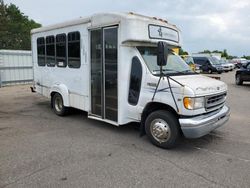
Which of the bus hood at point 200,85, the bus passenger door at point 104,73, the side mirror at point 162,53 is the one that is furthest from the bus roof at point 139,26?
the bus hood at point 200,85

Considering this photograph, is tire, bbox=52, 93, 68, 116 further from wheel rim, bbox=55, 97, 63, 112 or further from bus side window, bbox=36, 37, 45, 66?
bus side window, bbox=36, 37, 45, 66

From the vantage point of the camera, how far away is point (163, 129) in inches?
187

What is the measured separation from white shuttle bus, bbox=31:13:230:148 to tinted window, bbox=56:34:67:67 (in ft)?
0.10

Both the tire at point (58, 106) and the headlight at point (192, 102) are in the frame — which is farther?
the tire at point (58, 106)

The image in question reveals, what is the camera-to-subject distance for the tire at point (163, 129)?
4.60 m

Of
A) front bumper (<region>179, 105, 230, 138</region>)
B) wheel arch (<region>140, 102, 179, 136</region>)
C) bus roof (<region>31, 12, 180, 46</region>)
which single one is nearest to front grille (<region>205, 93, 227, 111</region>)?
front bumper (<region>179, 105, 230, 138</region>)

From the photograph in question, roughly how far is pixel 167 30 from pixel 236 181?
371 centimetres

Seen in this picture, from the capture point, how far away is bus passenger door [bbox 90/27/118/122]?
5.46 metres

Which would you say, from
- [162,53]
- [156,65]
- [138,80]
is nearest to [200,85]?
[162,53]

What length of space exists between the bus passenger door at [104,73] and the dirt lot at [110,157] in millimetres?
611

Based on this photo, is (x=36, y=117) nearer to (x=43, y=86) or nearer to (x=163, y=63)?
(x=43, y=86)

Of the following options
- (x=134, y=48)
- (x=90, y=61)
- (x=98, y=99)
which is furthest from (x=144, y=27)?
(x=98, y=99)

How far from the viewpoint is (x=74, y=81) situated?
6.68 metres

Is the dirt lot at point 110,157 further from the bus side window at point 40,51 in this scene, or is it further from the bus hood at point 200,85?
the bus side window at point 40,51
